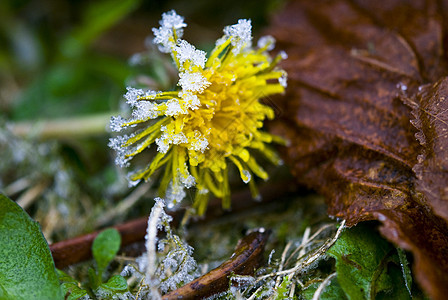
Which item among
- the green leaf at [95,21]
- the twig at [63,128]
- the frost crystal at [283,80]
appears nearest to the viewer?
the frost crystal at [283,80]

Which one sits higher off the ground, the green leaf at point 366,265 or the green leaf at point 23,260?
the green leaf at point 23,260

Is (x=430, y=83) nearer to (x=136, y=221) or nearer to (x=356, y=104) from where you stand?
(x=356, y=104)

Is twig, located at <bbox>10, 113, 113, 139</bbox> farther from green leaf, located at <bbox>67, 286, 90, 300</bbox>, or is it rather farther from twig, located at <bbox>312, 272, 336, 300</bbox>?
twig, located at <bbox>312, 272, 336, 300</bbox>

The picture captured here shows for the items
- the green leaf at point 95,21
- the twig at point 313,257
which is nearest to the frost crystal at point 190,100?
the twig at point 313,257

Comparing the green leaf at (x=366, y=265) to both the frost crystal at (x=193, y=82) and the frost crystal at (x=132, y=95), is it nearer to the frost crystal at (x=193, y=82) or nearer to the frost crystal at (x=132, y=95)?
the frost crystal at (x=193, y=82)

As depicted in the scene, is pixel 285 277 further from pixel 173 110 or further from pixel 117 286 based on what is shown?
pixel 173 110

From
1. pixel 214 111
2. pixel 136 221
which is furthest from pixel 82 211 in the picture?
pixel 214 111

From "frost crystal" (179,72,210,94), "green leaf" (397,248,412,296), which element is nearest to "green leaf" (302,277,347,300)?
"green leaf" (397,248,412,296)

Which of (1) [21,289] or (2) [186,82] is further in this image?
(2) [186,82]
